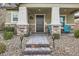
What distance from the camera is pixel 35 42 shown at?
5.37 metres

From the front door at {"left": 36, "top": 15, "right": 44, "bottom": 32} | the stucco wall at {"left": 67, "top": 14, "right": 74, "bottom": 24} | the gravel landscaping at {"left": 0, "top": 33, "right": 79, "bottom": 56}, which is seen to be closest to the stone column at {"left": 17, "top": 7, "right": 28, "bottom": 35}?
the front door at {"left": 36, "top": 15, "right": 44, "bottom": 32}

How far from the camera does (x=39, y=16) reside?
735 centimetres

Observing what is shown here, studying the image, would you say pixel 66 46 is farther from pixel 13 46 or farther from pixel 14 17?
pixel 14 17

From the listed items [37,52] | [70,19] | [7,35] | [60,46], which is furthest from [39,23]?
[37,52]

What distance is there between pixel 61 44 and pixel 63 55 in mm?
767

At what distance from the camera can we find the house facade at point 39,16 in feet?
21.8

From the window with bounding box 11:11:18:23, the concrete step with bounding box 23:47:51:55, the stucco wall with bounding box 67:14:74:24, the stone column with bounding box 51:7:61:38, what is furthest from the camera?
the window with bounding box 11:11:18:23

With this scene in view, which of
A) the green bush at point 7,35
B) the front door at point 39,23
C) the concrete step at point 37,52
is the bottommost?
the concrete step at point 37,52

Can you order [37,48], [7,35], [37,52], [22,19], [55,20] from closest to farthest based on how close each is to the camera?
1. [37,52]
2. [37,48]
3. [7,35]
4. [55,20]
5. [22,19]

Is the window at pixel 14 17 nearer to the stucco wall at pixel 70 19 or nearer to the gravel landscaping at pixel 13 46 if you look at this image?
the gravel landscaping at pixel 13 46

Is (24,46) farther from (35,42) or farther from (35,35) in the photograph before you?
(35,35)

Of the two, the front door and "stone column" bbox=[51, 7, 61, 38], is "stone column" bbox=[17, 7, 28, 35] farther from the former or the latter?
"stone column" bbox=[51, 7, 61, 38]

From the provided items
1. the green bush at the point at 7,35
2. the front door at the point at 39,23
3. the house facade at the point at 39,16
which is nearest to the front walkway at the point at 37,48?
the green bush at the point at 7,35

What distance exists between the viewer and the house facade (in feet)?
21.8
